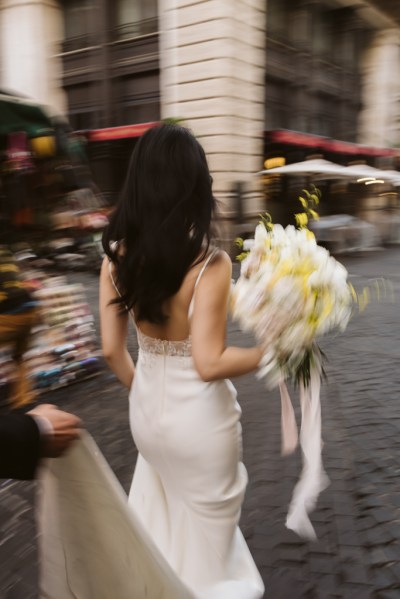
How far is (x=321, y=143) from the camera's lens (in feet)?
50.2

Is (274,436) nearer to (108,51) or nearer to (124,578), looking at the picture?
(124,578)

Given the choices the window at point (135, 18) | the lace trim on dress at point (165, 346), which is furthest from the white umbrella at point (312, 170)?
the lace trim on dress at point (165, 346)

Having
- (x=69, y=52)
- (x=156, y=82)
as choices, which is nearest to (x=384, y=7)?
(x=156, y=82)

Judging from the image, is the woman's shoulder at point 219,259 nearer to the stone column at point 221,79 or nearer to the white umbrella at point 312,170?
the stone column at point 221,79

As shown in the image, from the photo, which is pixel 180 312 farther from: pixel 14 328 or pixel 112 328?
pixel 14 328

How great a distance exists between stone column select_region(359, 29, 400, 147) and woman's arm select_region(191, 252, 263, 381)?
19.6 meters

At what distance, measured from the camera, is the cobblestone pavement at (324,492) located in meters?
2.46

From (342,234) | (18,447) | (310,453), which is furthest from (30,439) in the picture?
(342,234)

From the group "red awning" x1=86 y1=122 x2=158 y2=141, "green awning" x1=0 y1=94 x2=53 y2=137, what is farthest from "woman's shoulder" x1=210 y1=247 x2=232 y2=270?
"red awning" x1=86 y1=122 x2=158 y2=141

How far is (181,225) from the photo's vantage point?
171 cm

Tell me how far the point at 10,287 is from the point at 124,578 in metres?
3.40

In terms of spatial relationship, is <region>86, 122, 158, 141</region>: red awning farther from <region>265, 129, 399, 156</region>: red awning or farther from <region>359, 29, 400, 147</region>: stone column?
<region>359, 29, 400, 147</region>: stone column

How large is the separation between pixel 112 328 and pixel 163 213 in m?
0.54

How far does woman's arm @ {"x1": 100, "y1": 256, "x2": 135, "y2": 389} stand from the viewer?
1963 millimetres
